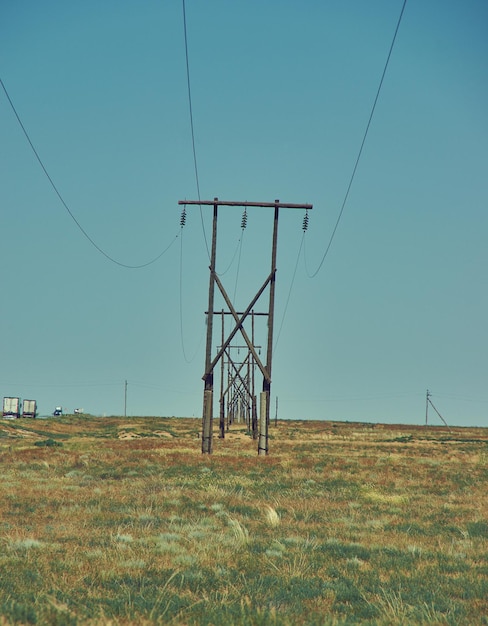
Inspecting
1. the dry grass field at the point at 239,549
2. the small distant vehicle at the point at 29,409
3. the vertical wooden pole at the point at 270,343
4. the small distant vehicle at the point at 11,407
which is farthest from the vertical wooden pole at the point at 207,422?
the small distant vehicle at the point at 29,409

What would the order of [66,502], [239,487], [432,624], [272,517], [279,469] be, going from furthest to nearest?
[279,469] < [239,487] < [66,502] < [272,517] < [432,624]

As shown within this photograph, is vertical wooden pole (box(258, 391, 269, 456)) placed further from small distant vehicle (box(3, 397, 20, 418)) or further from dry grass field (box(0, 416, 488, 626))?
small distant vehicle (box(3, 397, 20, 418))

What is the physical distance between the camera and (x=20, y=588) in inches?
339

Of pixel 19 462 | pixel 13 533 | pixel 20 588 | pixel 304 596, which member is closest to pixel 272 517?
pixel 13 533

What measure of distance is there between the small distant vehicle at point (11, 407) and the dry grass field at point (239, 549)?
72557 mm

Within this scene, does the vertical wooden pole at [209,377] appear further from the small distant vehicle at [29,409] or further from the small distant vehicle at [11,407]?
the small distant vehicle at [29,409]

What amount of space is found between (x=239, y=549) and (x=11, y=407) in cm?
8740

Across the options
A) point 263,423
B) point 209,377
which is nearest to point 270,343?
point 209,377

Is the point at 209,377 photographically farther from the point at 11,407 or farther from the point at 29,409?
the point at 29,409

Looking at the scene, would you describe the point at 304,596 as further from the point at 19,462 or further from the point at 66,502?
the point at 19,462

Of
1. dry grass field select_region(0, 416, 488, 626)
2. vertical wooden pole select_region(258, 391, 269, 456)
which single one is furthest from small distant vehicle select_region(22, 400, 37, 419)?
dry grass field select_region(0, 416, 488, 626)

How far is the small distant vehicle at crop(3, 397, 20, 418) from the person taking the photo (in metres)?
93.4

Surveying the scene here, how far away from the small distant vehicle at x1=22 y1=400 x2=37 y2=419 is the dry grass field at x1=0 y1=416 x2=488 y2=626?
78470 mm

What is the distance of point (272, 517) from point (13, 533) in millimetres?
5084
